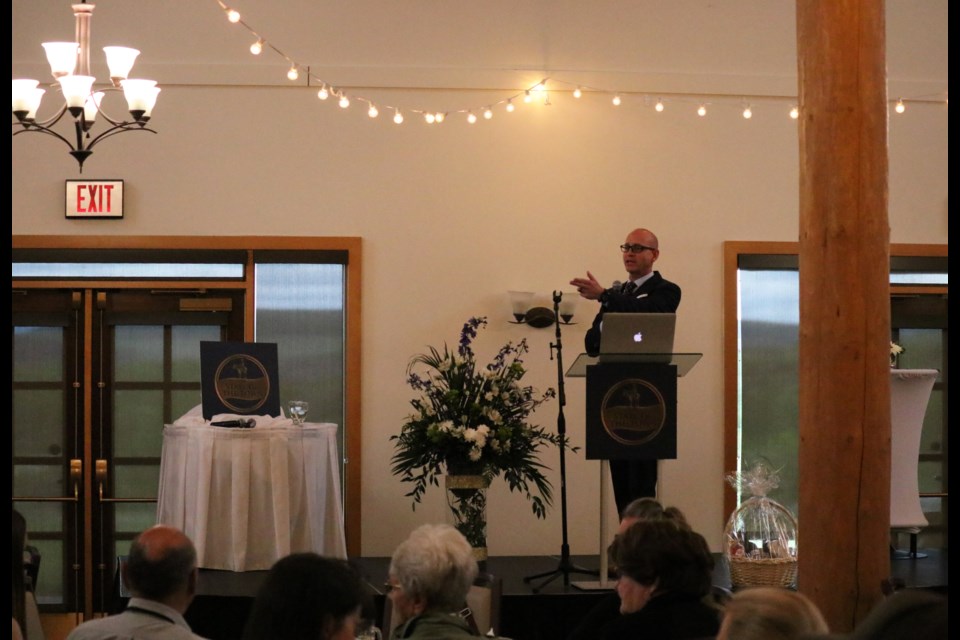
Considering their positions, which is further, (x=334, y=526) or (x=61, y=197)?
(x=61, y=197)

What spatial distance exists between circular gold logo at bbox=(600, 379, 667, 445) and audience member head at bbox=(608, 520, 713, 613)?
2.20 m

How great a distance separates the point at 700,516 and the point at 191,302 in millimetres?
3548

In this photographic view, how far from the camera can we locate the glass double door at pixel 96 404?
301 inches

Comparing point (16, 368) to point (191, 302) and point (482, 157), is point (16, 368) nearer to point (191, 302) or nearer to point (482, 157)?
point (191, 302)

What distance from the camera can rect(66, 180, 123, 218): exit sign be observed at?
25.1ft

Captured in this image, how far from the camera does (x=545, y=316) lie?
775cm

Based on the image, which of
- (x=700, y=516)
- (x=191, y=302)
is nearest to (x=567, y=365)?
(x=700, y=516)

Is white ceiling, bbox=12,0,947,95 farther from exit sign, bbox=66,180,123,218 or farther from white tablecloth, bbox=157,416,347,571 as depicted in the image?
white tablecloth, bbox=157,416,347,571

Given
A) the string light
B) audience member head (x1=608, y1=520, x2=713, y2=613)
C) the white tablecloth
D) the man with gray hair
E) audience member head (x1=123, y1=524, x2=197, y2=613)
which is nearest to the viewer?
the man with gray hair

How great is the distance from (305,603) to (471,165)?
18.6 feet

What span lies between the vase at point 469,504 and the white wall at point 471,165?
1359 millimetres

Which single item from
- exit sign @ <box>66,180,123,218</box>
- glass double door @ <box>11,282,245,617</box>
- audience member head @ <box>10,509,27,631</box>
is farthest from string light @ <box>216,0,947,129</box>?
audience member head @ <box>10,509,27,631</box>

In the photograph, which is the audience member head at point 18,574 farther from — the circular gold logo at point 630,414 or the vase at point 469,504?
the vase at point 469,504

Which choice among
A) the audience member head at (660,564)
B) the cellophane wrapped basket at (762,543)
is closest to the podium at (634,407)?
the cellophane wrapped basket at (762,543)
